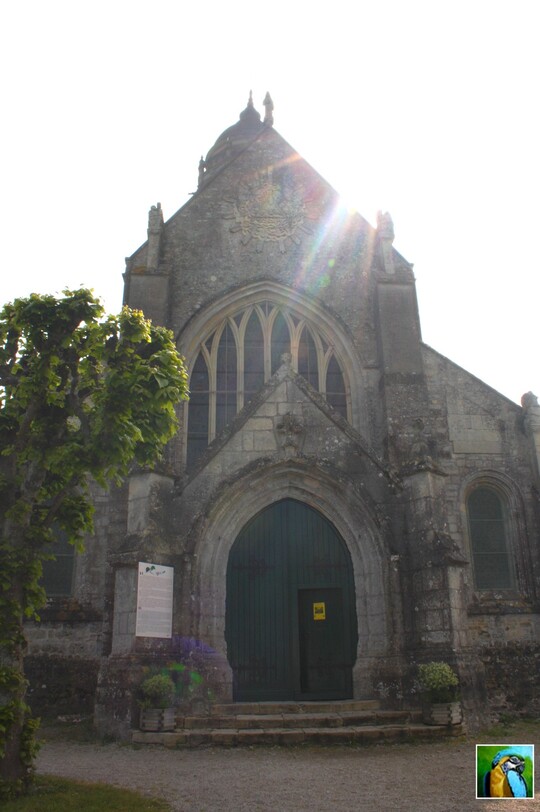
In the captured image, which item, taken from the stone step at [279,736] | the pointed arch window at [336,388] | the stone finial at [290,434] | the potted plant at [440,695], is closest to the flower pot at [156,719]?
the stone step at [279,736]

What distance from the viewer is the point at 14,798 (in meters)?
6.87

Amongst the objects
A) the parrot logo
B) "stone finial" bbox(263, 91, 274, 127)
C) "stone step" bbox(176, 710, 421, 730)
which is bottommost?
the parrot logo

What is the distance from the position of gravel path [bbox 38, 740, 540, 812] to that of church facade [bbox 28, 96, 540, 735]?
4.95ft

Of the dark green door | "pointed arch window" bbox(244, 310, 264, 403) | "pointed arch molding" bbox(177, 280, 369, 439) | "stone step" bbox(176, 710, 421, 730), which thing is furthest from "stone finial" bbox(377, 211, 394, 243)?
"stone step" bbox(176, 710, 421, 730)

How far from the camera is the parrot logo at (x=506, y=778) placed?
6.90m

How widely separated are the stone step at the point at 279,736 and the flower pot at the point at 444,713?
481 millimetres

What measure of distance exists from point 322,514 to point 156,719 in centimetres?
472

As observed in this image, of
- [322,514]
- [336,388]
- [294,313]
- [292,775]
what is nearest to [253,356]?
[294,313]

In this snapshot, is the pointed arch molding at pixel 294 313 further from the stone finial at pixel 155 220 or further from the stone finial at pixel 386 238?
the stone finial at pixel 155 220

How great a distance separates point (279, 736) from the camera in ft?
33.6

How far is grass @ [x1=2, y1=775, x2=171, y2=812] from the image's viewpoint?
6469 mm

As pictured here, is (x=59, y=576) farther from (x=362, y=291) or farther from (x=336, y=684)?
(x=362, y=291)

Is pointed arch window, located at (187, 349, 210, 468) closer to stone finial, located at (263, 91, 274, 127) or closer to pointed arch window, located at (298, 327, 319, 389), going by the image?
pointed arch window, located at (298, 327, 319, 389)

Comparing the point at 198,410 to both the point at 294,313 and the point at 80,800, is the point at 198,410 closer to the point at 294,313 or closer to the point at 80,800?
the point at 294,313
